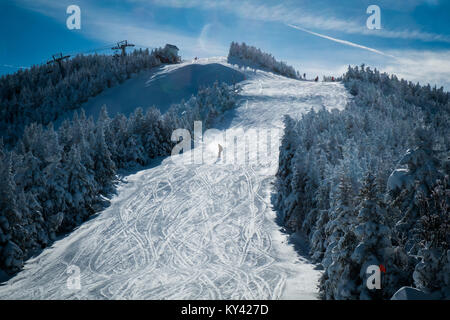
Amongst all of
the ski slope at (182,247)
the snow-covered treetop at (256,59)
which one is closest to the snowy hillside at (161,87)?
the snow-covered treetop at (256,59)

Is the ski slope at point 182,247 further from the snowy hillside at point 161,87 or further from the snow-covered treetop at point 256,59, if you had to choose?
the snow-covered treetop at point 256,59

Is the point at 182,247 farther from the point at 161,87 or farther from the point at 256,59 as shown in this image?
the point at 256,59

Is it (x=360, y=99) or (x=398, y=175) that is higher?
(x=360, y=99)

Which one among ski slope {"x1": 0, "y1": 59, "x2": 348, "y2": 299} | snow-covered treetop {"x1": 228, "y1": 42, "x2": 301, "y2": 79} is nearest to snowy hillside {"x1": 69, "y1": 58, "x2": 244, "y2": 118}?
snow-covered treetop {"x1": 228, "y1": 42, "x2": 301, "y2": 79}

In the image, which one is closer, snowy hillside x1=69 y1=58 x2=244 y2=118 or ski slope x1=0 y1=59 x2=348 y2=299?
ski slope x1=0 y1=59 x2=348 y2=299

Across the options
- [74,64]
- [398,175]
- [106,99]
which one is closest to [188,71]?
[106,99]

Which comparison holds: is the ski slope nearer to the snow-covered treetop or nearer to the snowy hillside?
the snowy hillside

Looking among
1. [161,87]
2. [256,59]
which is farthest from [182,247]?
[256,59]

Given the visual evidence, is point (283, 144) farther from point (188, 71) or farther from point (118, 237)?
point (188, 71)
